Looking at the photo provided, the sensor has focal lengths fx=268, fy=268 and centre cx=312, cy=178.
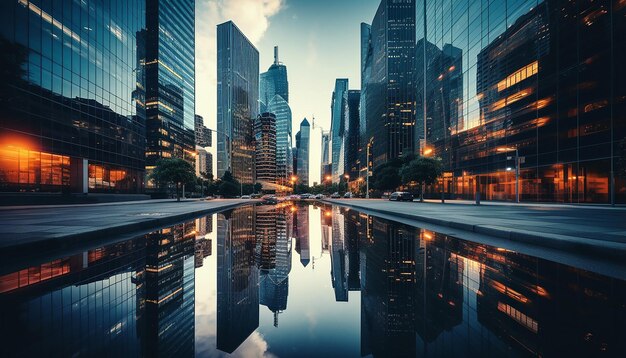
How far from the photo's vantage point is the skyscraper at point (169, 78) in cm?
9206

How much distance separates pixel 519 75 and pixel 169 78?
341 ft

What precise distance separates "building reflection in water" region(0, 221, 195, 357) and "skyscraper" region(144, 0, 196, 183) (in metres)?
97.7

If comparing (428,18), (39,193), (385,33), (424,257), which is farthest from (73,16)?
(385,33)

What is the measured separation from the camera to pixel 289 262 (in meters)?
6.32

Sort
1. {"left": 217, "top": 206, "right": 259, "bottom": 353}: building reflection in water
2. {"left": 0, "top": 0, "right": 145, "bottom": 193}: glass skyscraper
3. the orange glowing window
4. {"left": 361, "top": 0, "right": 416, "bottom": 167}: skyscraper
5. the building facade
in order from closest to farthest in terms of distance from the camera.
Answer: {"left": 217, "top": 206, "right": 259, "bottom": 353}: building reflection in water
{"left": 0, "top": 0, "right": 145, "bottom": 193}: glass skyscraper
the building facade
the orange glowing window
{"left": 361, "top": 0, "right": 416, "bottom": 167}: skyscraper

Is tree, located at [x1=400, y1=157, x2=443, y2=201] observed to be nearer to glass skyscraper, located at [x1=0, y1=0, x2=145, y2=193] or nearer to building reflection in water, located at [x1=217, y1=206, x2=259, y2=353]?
building reflection in water, located at [x1=217, y1=206, x2=259, y2=353]

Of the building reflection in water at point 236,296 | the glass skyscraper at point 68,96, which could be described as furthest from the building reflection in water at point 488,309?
the glass skyscraper at point 68,96

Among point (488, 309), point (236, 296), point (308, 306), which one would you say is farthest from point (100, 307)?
point (488, 309)

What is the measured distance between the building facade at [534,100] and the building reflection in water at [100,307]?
92.9 ft

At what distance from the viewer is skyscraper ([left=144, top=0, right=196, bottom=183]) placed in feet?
302

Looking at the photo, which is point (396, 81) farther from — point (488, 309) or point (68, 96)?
point (488, 309)

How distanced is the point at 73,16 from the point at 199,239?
4093 cm

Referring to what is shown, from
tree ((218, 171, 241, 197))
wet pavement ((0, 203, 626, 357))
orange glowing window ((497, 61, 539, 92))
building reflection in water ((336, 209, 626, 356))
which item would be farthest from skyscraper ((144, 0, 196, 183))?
building reflection in water ((336, 209, 626, 356))

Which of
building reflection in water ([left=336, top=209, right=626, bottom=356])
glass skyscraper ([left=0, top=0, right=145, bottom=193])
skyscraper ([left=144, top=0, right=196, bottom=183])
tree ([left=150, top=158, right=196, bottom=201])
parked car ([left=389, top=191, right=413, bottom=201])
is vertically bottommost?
parked car ([left=389, top=191, right=413, bottom=201])
